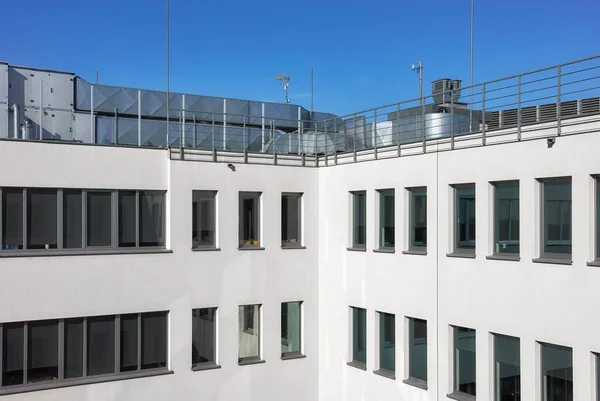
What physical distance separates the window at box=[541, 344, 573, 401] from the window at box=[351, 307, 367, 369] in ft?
17.3

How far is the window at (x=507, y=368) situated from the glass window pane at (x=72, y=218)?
9.19 metres

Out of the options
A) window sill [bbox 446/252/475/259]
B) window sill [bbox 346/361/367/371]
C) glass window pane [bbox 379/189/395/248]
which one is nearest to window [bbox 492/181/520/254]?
window sill [bbox 446/252/475/259]

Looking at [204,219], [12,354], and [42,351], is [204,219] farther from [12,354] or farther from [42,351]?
[12,354]

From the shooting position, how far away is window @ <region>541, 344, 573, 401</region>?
10.9 meters

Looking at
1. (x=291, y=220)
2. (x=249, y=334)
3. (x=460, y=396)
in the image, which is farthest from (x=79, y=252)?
(x=460, y=396)

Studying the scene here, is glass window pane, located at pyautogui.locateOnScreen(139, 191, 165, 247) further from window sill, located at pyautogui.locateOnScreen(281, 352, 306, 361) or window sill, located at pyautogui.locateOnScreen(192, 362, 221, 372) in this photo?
window sill, located at pyautogui.locateOnScreen(281, 352, 306, 361)

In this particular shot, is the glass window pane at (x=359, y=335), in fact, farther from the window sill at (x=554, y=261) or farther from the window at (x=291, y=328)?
the window sill at (x=554, y=261)

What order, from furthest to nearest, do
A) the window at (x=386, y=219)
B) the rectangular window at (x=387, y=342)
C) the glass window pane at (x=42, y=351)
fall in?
the window at (x=386, y=219), the rectangular window at (x=387, y=342), the glass window pane at (x=42, y=351)

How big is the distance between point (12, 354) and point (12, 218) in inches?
114

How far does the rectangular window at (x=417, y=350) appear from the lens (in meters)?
14.1

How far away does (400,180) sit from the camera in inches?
575

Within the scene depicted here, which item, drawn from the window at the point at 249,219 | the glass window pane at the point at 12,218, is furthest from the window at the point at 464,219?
the glass window pane at the point at 12,218

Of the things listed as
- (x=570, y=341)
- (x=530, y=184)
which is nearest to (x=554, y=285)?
(x=570, y=341)

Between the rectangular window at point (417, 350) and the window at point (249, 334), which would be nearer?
the rectangular window at point (417, 350)
